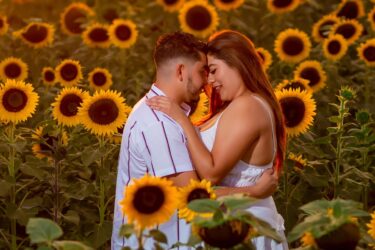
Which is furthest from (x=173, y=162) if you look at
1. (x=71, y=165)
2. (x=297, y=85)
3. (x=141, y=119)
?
(x=297, y=85)

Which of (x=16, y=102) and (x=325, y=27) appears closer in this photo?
(x=16, y=102)

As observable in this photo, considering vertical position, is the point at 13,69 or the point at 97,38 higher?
the point at 97,38

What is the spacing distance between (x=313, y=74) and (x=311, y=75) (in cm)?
2

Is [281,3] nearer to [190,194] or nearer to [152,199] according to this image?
[190,194]

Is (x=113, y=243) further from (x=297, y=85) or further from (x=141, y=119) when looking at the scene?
(x=297, y=85)

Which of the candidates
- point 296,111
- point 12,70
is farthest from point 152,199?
point 12,70

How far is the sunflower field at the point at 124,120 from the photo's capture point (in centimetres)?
560

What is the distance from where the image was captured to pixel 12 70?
7.77 metres

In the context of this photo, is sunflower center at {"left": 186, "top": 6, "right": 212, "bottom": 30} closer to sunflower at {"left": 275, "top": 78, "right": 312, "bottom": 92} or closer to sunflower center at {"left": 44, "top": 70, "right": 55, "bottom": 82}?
sunflower center at {"left": 44, "top": 70, "right": 55, "bottom": 82}

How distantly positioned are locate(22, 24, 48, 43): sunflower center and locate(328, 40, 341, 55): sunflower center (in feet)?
7.99

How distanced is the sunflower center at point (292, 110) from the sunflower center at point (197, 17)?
12.2ft

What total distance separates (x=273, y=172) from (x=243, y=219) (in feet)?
6.13

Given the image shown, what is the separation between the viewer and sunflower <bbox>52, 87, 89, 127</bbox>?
5875mm

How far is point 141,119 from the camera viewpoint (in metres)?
4.46
